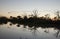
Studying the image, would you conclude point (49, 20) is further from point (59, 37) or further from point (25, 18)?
point (59, 37)

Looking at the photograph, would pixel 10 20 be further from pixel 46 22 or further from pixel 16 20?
pixel 46 22

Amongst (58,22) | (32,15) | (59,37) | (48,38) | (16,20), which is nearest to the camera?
(48,38)

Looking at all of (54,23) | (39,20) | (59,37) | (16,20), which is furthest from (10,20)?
(59,37)

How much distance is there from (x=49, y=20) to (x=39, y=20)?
572 millimetres

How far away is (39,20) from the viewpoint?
1007 cm

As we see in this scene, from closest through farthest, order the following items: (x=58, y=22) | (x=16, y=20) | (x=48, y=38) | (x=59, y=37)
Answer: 1. (x=48, y=38)
2. (x=59, y=37)
3. (x=58, y=22)
4. (x=16, y=20)

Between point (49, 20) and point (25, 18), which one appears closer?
point (49, 20)

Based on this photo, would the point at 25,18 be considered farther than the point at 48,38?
Yes

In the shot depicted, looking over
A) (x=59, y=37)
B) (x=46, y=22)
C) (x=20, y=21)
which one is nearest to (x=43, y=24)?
(x=46, y=22)

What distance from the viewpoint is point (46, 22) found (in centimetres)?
992

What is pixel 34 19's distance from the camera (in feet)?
34.5

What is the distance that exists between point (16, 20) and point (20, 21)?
0.91 feet

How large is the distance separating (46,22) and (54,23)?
46cm

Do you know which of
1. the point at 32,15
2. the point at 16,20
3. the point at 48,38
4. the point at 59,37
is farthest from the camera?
the point at 16,20
